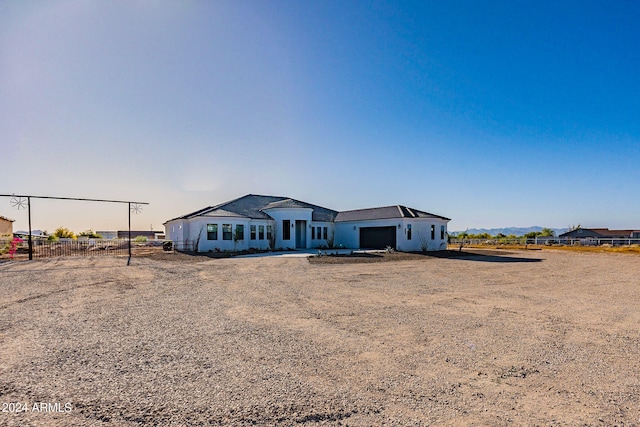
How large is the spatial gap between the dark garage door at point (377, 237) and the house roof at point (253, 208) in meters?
4.29

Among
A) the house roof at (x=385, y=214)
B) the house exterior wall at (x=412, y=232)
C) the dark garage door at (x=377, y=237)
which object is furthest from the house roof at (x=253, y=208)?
the dark garage door at (x=377, y=237)

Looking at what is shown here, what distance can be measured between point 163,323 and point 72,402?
2945 millimetres

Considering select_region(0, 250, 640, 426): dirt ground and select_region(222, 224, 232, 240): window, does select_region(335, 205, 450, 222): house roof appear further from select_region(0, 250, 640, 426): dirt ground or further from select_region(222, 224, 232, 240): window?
select_region(0, 250, 640, 426): dirt ground

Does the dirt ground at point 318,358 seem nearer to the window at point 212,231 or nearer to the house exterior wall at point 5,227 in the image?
the window at point 212,231

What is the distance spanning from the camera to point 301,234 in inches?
1273

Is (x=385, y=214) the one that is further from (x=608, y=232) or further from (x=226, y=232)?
(x=608, y=232)

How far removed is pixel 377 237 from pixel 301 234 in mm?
7387

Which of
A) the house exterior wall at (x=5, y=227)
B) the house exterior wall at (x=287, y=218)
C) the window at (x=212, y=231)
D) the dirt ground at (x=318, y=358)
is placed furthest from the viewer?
the house exterior wall at (x=5, y=227)

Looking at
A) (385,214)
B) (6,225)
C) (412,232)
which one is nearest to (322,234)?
(385,214)

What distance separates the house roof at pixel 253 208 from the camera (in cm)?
2773

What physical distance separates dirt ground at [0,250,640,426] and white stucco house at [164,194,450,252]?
56.1ft

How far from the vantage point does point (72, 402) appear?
133 inches

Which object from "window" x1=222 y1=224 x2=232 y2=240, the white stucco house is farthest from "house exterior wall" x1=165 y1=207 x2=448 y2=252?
"window" x1=222 y1=224 x2=232 y2=240

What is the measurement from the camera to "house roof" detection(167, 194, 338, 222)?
27.7m
